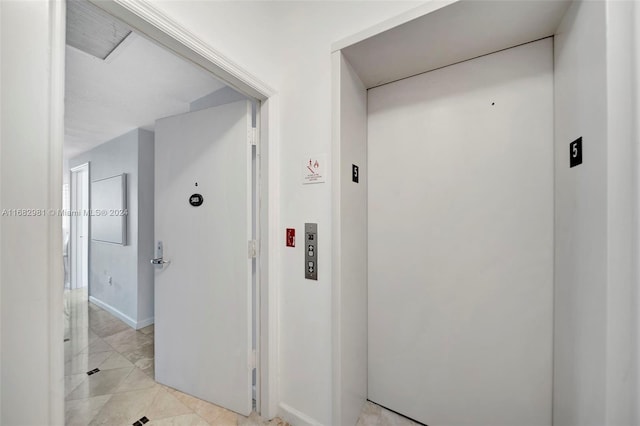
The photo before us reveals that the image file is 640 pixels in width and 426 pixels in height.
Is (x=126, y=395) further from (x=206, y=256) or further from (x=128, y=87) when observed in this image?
(x=128, y=87)

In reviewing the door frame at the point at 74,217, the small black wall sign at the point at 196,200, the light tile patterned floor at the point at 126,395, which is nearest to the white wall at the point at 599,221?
the light tile patterned floor at the point at 126,395

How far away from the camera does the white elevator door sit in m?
1.18

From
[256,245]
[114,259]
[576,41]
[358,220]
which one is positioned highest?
[576,41]

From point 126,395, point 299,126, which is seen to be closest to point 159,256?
point 126,395

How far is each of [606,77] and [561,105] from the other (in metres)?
0.32

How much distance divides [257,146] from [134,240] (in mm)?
2344

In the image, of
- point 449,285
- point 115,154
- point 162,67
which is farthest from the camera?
point 115,154

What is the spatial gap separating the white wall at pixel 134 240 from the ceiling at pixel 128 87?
0.77 ft

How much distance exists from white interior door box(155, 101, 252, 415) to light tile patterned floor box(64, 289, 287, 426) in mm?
88

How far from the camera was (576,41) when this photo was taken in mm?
951

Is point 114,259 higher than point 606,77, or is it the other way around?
point 606,77

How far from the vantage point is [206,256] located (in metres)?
1.62

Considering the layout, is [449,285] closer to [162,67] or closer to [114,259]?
[162,67]

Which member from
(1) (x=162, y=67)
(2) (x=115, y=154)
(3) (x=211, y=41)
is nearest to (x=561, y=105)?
(3) (x=211, y=41)
